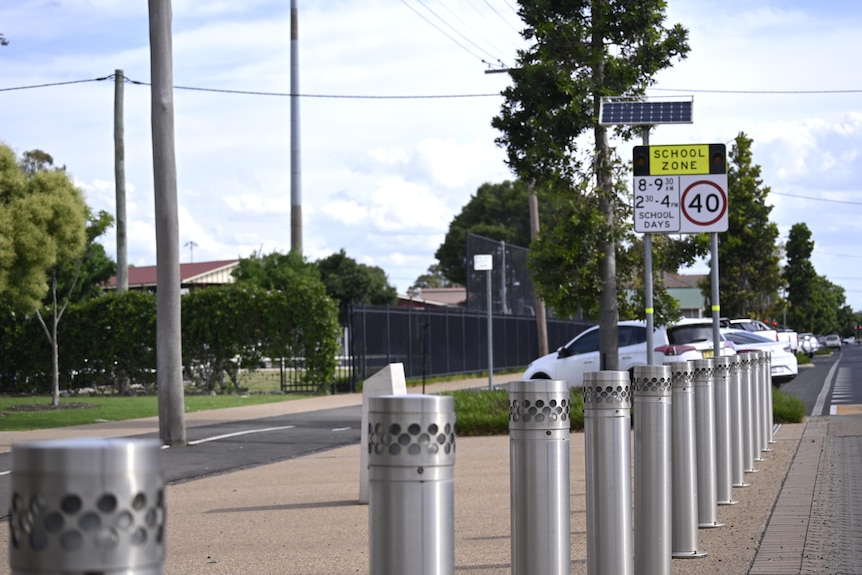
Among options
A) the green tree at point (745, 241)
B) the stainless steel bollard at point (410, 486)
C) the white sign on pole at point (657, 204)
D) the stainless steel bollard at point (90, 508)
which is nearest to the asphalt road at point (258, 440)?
the white sign on pole at point (657, 204)

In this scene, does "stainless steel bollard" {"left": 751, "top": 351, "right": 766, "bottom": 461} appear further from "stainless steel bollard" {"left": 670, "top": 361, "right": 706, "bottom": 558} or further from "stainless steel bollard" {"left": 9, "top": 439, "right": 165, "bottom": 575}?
"stainless steel bollard" {"left": 9, "top": 439, "right": 165, "bottom": 575}

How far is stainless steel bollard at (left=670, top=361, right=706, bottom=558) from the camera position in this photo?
6.38 metres

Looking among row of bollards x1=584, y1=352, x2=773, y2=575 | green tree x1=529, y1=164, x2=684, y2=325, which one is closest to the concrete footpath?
row of bollards x1=584, y1=352, x2=773, y2=575

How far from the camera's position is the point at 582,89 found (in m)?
18.0

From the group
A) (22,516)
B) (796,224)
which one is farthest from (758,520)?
(796,224)

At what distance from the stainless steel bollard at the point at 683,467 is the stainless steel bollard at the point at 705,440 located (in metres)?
0.61

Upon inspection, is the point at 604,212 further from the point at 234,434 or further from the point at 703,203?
the point at 234,434

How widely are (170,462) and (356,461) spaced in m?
2.09

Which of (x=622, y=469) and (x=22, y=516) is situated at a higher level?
(x=22, y=516)

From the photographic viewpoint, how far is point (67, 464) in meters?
1.92

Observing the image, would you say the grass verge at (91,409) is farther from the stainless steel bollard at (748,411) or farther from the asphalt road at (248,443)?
the stainless steel bollard at (748,411)

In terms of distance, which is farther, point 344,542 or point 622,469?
point 344,542

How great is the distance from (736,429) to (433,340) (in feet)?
81.8

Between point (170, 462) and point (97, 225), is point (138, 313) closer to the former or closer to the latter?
point (97, 225)
